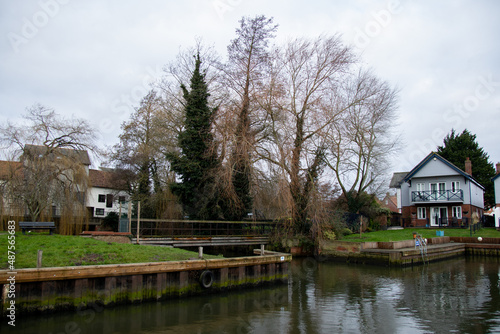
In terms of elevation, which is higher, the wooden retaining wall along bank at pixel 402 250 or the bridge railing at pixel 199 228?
the bridge railing at pixel 199 228

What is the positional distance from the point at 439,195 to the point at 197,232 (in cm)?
2750

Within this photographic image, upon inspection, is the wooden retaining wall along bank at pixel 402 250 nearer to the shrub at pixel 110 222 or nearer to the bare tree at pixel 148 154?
the bare tree at pixel 148 154

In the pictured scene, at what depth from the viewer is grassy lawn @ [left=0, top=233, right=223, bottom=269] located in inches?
430

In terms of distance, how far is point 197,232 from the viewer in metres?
25.2

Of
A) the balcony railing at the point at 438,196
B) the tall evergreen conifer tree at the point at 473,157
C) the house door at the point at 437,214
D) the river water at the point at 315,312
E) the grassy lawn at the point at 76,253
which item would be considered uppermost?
the tall evergreen conifer tree at the point at 473,157

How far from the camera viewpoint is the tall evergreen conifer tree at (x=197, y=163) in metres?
25.7

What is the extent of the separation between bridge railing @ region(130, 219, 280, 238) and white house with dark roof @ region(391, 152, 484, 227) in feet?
66.5

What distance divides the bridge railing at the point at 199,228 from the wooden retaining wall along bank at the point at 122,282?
29.1 feet

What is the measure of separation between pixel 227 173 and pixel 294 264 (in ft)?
22.7

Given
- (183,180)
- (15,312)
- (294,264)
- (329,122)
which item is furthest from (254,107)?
(15,312)

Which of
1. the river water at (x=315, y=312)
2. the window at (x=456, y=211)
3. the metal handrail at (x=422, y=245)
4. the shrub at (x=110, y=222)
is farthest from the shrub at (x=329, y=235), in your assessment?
the window at (x=456, y=211)

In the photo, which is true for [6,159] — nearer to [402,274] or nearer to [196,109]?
[196,109]

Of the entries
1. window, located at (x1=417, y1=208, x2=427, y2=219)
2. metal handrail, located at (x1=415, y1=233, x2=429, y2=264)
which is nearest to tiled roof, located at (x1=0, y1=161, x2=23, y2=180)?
metal handrail, located at (x1=415, y1=233, x2=429, y2=264)

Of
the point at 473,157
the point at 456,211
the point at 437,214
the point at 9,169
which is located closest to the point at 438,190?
the point at 437,214
